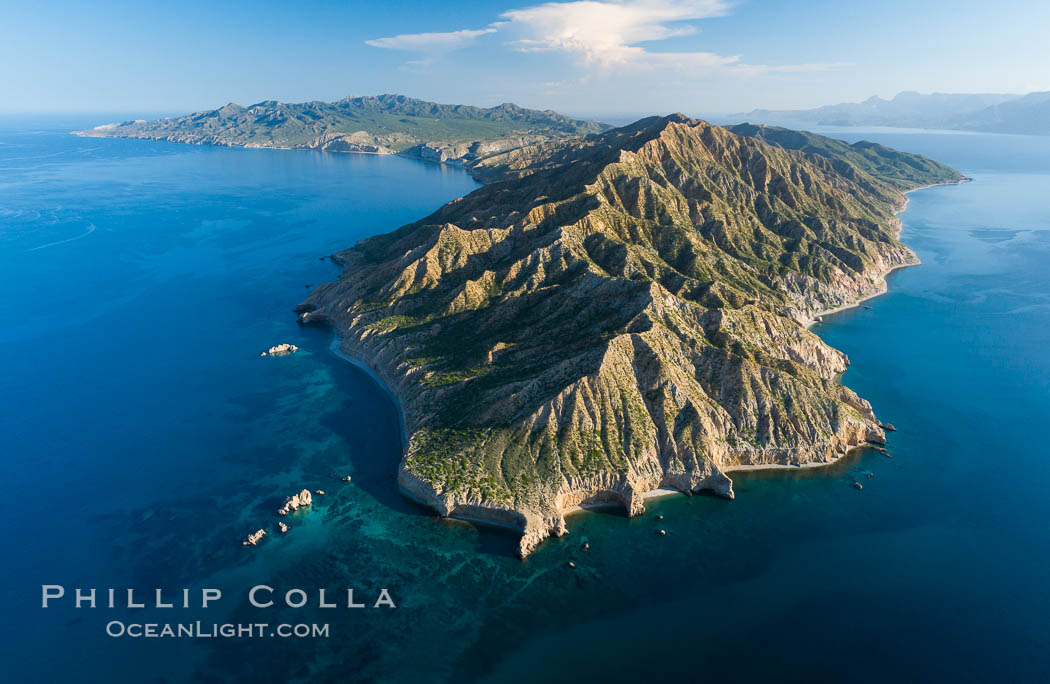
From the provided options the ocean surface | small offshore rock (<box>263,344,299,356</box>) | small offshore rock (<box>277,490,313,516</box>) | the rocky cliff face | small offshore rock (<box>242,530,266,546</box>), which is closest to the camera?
the ocean surface

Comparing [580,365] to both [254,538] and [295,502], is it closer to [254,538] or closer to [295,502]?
[295,502]

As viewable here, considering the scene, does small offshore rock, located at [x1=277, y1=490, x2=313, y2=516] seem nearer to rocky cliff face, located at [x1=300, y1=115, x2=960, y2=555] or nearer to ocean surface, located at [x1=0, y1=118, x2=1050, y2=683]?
ocean surface, located at [x1=0, y1=118, x2=1050, y2=683]

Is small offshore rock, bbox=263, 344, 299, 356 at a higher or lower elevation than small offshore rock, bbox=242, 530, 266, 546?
higher

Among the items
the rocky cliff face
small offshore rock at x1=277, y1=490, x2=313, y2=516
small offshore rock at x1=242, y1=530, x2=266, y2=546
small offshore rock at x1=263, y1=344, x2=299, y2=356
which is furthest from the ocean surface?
small offshore rock at x1=263, y1=344, x2=299, y2=356

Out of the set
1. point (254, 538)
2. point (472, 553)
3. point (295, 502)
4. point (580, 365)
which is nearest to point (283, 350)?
point (295, 502)

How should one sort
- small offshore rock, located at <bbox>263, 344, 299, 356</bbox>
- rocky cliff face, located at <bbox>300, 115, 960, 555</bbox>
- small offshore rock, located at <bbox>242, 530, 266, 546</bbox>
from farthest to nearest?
small offshore rock, located at <bbox>263, 344, 299, 356</bbox>
rocky cliff face, located at <bbox>300, 115, 960, 555</bbox>
small offshore rock, located at <bbox>242, 530, 266, 546</bbox>

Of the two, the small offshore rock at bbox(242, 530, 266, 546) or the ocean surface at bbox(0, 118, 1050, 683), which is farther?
the small offshore rock at bbox(242, 530, 266, 546)
